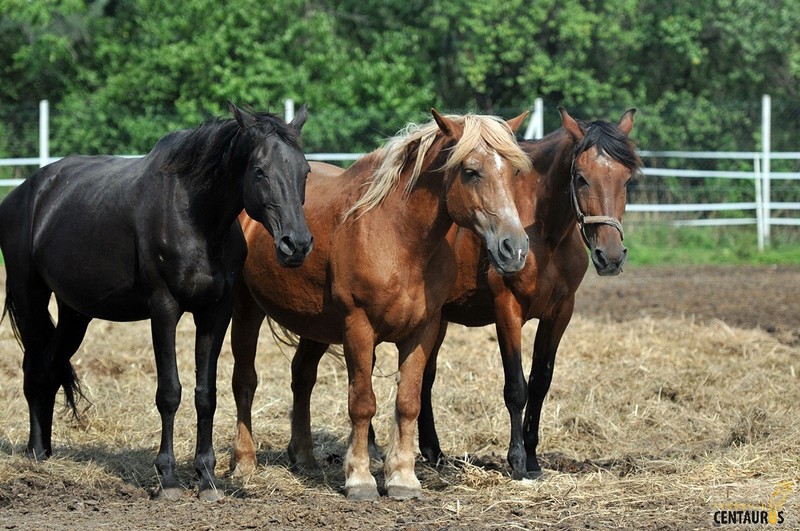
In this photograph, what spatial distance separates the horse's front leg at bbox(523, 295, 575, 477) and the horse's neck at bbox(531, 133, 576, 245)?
41 centimetres

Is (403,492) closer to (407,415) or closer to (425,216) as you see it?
(407,415)

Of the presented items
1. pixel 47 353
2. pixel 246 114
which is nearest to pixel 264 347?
pixel 47 353

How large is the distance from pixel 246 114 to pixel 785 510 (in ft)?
9.65

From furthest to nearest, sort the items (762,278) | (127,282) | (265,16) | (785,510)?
(265,16) → (762,278) → (127,282) → (785,510)

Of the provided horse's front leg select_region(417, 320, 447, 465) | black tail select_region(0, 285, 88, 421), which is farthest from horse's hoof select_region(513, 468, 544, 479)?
black tail select_region(0, 285, 88, 421)

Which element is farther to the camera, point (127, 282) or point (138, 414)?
point (138, 414)

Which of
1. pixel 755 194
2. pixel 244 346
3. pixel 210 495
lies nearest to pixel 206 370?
pixel 210 495

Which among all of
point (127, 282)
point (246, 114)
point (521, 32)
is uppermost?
point (521, 32)

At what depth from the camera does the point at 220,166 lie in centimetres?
490

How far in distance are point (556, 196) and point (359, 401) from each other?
1562 millimetres

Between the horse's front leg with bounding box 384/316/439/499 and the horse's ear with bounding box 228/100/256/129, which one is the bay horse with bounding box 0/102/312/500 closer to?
the horse's ear with bounding box 228/100/256/129

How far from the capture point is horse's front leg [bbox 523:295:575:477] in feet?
18.4

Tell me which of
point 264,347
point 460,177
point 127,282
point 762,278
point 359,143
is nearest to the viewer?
point 460,177

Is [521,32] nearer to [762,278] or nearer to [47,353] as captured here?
[762,278]
